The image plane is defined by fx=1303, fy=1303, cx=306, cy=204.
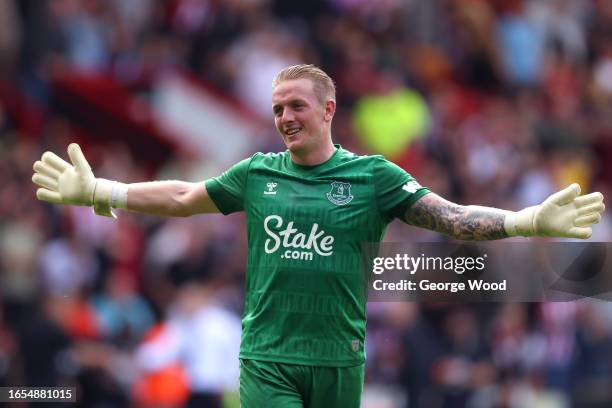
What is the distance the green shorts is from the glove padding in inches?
50.6

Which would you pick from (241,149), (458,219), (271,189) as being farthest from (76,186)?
(241,149)

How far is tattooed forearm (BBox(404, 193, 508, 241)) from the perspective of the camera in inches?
274

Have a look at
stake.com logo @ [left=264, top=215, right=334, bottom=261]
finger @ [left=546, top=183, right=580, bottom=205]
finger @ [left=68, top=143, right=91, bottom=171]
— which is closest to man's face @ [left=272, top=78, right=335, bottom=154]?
stake.com logo @ [left=264, top=215, right=334, bottom=261]

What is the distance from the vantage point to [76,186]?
7402 mm

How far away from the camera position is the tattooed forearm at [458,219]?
22.8ft

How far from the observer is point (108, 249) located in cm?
1377

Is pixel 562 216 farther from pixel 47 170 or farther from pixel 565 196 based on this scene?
pixel 47 170

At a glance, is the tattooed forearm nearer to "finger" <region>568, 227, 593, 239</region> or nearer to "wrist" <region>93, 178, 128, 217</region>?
"finger" <region>568, 227, 593, 239</region>

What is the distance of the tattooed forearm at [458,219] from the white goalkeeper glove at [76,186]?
1.69 m

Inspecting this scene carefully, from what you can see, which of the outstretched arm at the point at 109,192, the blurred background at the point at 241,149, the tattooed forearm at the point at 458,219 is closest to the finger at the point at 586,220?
the tattooed forearm at the point at 458,219

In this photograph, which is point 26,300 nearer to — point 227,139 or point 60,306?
point 60,306

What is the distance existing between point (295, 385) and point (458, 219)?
1.26 m

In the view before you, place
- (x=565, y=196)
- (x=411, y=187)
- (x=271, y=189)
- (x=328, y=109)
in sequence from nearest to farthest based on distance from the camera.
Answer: (x=565, y=196), (x=411, y=187), (x=271, y=189), (x=328, y=109)

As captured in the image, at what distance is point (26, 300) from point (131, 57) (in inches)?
183
